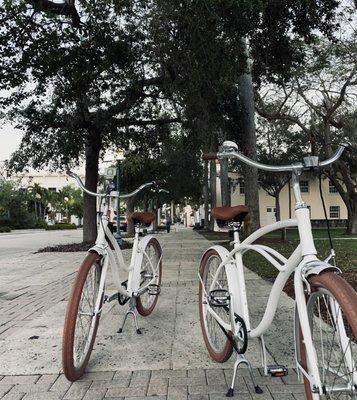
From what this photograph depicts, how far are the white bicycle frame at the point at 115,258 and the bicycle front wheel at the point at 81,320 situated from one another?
57mm

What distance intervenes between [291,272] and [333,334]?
49 cm

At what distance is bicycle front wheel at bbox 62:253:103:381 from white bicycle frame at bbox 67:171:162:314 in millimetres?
57

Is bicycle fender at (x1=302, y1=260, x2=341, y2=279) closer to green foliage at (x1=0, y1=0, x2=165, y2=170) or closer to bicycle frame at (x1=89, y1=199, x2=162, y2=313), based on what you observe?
bicycle frame at (x1=89, y1=199, x2=162, y2=313)

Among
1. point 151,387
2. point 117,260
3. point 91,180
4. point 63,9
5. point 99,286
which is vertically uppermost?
point 63,9

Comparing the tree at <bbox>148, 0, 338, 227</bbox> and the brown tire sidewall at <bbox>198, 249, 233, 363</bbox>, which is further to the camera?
the tree at <bbox>148, 0, 338, 227</bbox>

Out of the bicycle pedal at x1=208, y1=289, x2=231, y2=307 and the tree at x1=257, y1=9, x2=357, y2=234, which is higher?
the tree at x1=257, y1=9, x2=357, y2=234

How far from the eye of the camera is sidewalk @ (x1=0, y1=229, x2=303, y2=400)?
123 inches

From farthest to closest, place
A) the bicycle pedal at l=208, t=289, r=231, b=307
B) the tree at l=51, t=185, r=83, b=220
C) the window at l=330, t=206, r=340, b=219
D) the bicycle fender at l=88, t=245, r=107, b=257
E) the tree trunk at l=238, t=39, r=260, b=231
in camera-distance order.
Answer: the tree at l=51, t=185, r=83, b=220
the window at l=330, t=206, r=340, b=219
the tree trunk at l=238, t=39, r=260, b=231
the bicycle fender at l=88, t=245, r=107, b=257
the bicycle pedal at l=208, t=289, r=231, b=307

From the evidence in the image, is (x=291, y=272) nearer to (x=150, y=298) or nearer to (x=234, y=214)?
(x=234, y=214)

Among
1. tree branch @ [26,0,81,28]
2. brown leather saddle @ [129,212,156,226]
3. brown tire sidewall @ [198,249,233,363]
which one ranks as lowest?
brown tire sidewall @ [198,249,233,363]

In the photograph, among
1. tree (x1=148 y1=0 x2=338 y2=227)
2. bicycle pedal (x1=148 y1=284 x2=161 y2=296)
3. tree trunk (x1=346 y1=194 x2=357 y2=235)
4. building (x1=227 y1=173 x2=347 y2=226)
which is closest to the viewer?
bicycle pedal (x1=148 y1=284 x2=161 y2=296)

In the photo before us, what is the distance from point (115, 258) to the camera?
4035 mm

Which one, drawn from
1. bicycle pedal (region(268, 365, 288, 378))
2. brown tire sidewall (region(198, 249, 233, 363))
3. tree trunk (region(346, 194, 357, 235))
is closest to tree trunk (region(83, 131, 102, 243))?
brown tire sidewall (region(198, 249, 233, 363))

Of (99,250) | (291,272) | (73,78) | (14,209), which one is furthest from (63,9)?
(14,209)
